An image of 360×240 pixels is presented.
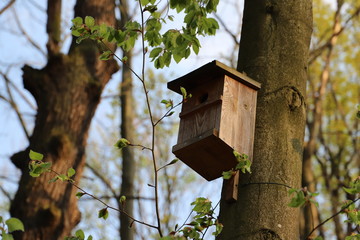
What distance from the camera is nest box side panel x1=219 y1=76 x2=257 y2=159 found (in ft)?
10.7

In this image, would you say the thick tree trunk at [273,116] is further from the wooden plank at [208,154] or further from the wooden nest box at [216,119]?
the wooden plank at [208,154]

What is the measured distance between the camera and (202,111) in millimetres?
3549

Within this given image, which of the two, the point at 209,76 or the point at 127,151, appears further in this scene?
the point at 127,151

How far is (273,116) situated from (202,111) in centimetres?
50

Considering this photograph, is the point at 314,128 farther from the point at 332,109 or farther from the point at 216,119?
the point at 216,119

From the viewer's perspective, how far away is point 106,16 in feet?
→ 22.0

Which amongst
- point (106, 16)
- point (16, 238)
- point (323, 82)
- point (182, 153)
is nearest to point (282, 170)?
point (182, 153)

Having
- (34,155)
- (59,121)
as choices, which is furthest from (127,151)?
(34,155)

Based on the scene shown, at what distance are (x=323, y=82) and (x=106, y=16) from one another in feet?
15.8

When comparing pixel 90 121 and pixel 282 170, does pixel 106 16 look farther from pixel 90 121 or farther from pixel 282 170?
pixel 282 170

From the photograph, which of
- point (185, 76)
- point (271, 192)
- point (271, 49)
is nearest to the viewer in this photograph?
point (271, 192)

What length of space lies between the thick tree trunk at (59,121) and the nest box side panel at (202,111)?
2298mm

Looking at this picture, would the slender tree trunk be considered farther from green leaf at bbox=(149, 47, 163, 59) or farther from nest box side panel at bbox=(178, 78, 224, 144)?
green leaf at bbox=(149, 47, 163, 59)

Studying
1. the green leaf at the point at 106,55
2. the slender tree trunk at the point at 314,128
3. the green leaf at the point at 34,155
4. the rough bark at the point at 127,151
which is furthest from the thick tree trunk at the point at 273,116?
the slender tree trunk at the point at 314,128
